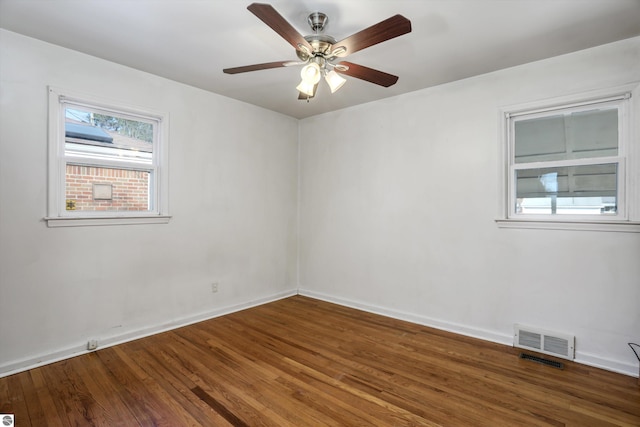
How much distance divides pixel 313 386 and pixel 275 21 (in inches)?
93.4

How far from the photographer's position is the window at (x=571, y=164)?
2555 mm

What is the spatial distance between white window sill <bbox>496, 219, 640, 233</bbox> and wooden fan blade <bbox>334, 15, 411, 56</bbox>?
2.09 metres

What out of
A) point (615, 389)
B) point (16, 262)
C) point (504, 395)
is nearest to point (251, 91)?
point (16, 262)

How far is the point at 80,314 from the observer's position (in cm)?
276

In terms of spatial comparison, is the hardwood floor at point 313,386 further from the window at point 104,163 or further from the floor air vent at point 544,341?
the window at point 104,163

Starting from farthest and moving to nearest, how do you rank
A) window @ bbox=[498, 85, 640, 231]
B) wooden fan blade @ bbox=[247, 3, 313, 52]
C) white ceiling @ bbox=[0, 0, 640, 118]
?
window @ bbox=[498, 85, 640, 231] < white ceiling @ bbox=[0, 0, 640, 118] < wooden fan blade @ bbox=[247, 3, 313, 52]

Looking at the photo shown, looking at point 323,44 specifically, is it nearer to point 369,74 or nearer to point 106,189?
point 369,74

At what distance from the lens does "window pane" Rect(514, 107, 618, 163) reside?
8.68 feet

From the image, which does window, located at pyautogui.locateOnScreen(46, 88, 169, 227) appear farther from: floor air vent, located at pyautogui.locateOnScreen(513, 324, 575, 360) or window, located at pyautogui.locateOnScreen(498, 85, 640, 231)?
floor air vent, located at pyautogui.locateOnScreen(513, 324, 575, 360)

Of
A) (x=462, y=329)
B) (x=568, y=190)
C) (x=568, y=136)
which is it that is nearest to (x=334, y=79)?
(x=568, y=136)

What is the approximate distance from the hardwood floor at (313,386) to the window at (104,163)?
1.25m

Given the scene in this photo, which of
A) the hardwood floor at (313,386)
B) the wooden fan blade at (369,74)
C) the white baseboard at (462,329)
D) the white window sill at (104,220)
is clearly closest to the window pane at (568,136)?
the wooden fan blade at (369,74)

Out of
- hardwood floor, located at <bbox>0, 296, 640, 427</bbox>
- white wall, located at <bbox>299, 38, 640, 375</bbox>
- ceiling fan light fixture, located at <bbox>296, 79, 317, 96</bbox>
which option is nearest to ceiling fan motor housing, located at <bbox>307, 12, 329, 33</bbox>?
ceiling fan light fixture, located at <bbox>296, 79, 317, 96</bbox>

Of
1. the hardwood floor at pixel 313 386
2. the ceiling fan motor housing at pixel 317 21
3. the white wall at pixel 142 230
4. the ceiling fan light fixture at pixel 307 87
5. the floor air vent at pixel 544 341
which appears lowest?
the hardwood floor at pixel 313 386
